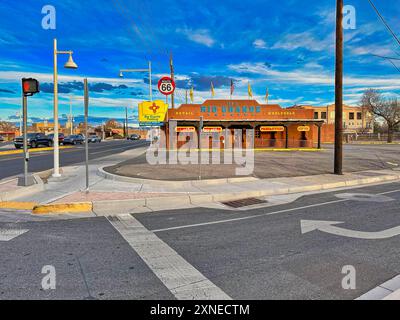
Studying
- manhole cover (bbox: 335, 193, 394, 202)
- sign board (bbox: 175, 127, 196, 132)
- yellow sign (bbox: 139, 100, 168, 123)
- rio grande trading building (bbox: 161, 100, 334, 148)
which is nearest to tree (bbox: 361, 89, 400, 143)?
rio grande trading building (bbox: 161, 100, 334, 148)

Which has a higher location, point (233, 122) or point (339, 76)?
point (339, 76)

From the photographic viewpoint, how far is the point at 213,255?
15.0 feet

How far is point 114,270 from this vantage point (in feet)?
13.2

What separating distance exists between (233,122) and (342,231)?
27.9m

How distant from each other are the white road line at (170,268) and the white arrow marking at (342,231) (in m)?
2.73

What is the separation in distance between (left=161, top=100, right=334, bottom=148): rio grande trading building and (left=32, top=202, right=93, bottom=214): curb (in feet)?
81.0

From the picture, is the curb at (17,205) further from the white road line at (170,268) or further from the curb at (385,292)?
the curb at (385,292)

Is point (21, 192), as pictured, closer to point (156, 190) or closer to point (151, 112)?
point (156, 190)

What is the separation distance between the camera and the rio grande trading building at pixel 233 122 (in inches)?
1283

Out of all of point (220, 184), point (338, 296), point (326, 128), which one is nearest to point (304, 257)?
point (338, 296)

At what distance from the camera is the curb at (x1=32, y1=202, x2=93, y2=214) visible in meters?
7.29

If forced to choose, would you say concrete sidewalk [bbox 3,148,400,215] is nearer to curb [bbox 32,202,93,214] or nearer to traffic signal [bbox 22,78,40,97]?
curb [bbox 32,202,93,214]

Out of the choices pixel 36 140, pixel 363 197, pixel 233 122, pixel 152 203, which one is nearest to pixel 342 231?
pixel 363 197

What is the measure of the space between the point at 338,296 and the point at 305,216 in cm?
375
